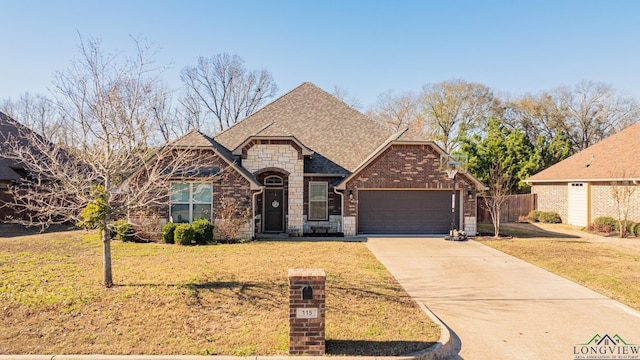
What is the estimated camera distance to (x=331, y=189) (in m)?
17.2

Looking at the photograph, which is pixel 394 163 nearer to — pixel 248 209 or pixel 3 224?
Result: pixel 248 209

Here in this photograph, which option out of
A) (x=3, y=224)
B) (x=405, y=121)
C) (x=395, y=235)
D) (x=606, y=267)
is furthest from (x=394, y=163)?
(x=405, y=121)

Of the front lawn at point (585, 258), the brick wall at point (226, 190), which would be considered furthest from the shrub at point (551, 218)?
the brick wall at point (226, 190)

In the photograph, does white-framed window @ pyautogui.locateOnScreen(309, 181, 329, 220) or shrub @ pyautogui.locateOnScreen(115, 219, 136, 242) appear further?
white-framed window @ pyautogui.locateOnScreen(309, 181, 329, 220)

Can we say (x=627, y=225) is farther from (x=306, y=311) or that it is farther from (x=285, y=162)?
(x=306, y=311)

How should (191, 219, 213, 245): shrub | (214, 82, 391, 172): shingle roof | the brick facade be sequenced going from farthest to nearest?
(214, 82, 391, 172): shingle roof → the brick facade → (191, 219, 213, 245): shrub

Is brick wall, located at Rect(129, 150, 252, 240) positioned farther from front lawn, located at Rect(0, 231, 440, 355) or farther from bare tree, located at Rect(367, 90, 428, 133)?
bare tree, located at Rect(367, 90, 428, 133)

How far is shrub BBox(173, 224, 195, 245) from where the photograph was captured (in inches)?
523

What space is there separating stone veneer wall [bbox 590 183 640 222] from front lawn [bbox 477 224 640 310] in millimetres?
2575

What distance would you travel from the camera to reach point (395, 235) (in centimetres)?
1645

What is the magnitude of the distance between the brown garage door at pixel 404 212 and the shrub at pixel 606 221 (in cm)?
769

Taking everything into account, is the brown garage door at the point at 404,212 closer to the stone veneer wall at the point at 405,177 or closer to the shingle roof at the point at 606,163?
the stone veneer wall at the point at 405,177

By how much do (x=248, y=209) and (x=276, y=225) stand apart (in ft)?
9.23

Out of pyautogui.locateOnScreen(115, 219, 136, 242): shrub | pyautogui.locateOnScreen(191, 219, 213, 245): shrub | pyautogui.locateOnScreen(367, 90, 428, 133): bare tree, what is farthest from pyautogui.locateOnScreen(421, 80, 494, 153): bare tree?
pyautogui.locateOnScreen(115, 219, 136, 242): shrub
